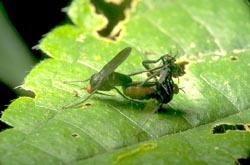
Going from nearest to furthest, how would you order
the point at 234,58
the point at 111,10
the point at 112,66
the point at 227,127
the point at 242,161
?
the point at 242,161
the point at 227,127
the point at 112,66
the point at 234,58
the point at 111,10

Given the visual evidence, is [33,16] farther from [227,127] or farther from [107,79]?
[227,127]

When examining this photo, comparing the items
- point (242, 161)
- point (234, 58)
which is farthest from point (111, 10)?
point (242, 161)

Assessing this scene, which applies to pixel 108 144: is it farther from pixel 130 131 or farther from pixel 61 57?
pixel 61 57

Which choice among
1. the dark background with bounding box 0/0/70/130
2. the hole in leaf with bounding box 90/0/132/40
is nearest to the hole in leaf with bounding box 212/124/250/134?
the hole in leaf with bounding box 90/0/132/40

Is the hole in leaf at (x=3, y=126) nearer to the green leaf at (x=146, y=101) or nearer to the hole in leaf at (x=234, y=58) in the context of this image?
the green leaf at (x=146, y=101)

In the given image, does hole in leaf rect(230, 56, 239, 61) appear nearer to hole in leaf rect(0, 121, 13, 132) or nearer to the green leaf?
the green leaf

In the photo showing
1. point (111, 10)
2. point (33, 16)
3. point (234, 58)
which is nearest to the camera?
point (234, 58)

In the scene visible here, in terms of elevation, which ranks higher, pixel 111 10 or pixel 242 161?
pixel 111 10

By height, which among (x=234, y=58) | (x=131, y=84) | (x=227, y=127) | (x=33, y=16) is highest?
(x=131, y=84)

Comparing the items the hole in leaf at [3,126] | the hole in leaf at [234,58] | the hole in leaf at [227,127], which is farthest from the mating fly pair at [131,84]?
the hole in leaf at [234,58]
